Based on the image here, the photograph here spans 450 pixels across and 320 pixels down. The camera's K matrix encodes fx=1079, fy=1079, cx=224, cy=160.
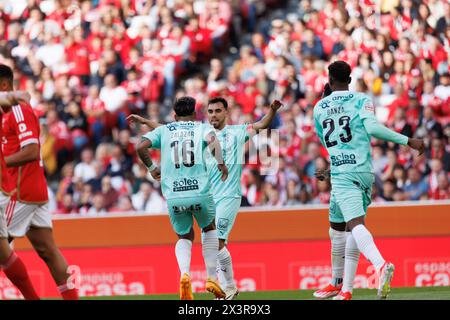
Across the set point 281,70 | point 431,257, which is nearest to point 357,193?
point 431,257

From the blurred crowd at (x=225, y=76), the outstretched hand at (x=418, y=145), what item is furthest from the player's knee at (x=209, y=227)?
the blurred crowd at (x=225, y=76)

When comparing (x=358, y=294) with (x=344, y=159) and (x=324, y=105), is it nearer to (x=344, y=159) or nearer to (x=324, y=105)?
(x=344, y=159)

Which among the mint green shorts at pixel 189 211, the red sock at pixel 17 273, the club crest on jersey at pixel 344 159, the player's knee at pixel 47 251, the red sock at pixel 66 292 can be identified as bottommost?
the red sock at pixel 66 292

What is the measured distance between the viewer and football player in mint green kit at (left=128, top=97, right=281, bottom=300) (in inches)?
500

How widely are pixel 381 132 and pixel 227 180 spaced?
2844mm

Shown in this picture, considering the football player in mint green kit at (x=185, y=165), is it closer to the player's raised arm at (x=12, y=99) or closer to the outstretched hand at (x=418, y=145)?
the outstretched hand at (x=418, y=145)

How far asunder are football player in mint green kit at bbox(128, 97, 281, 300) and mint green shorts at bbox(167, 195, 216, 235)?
0.91m

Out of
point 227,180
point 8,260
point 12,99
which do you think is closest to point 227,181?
point 227,180

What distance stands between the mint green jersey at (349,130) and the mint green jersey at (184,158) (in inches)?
57.8

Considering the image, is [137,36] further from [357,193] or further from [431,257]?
[357,193]

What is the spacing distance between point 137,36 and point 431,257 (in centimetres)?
865

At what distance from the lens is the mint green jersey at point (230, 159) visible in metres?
12.9

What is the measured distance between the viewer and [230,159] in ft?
42.5

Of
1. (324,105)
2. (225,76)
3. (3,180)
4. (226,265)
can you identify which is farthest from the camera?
→ (225,76)
